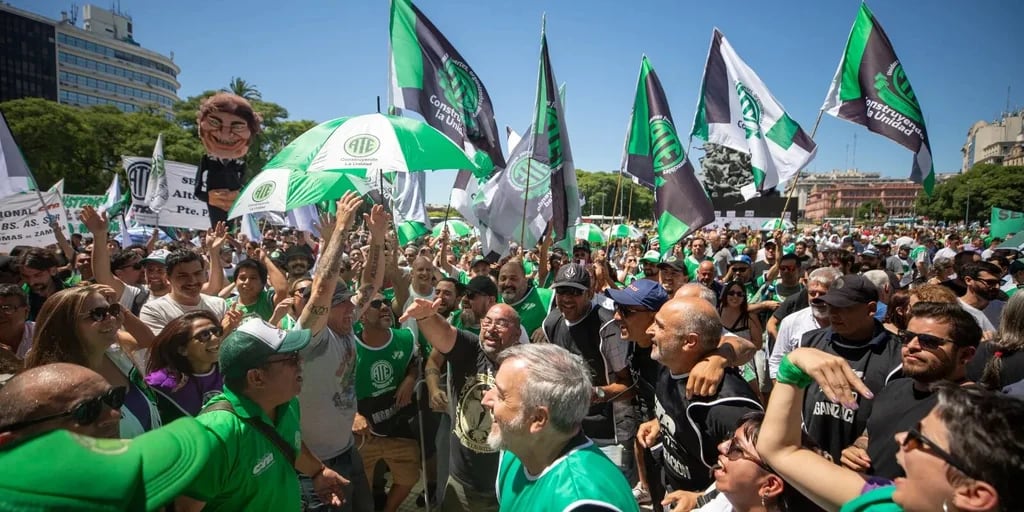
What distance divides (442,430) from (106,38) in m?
114

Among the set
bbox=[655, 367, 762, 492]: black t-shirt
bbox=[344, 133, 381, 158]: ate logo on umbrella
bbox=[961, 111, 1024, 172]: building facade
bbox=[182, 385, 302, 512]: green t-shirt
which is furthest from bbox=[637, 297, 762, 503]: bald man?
bbox=[961, 111, 1024, 172]: building facade

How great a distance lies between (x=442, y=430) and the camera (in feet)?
14.1

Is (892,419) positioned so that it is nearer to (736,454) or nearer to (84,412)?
(736,454)

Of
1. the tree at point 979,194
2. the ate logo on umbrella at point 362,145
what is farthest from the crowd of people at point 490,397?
the tree at point 979,194

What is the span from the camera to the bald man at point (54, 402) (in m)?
1.48

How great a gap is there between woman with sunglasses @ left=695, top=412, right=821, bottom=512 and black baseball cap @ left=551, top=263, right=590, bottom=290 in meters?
2.34

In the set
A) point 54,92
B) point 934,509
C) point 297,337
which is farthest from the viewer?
point 54,92

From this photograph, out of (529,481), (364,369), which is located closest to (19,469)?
(529,481)

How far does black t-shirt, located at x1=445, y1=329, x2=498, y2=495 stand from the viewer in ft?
11.9

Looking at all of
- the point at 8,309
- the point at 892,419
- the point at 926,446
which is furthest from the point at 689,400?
the point at 8,309

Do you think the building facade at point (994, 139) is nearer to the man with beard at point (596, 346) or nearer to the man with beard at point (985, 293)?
the man with beard at point (985, 293)

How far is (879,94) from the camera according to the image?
6867 mm

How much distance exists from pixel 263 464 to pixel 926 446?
2.29 m

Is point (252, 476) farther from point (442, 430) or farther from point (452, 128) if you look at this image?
point (452, 128)
